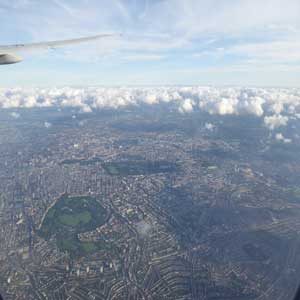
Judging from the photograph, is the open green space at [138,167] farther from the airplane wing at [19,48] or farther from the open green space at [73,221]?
the airplane wing at [19,48]

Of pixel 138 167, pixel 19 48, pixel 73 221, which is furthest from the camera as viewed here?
pixel 138 167

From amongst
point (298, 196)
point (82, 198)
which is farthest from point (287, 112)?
point (82, 198)

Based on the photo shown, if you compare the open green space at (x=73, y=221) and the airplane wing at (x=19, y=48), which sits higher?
the airplane wing at (x=19, y=48)

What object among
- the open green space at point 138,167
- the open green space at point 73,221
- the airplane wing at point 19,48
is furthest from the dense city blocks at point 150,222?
the airplane wing at point 19,48

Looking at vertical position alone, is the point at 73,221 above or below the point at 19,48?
below

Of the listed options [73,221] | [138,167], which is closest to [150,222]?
[73,221]

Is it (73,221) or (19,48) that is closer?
(19,48)

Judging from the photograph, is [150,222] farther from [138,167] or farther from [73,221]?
[138,167]

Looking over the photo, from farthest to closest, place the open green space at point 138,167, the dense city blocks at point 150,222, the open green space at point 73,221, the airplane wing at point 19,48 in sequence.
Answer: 1. the open green space at point 138,167
2. the open green space at point 73,221
3. the dense city blocks at point 150,222
4. the airplane wing at point 19,48
